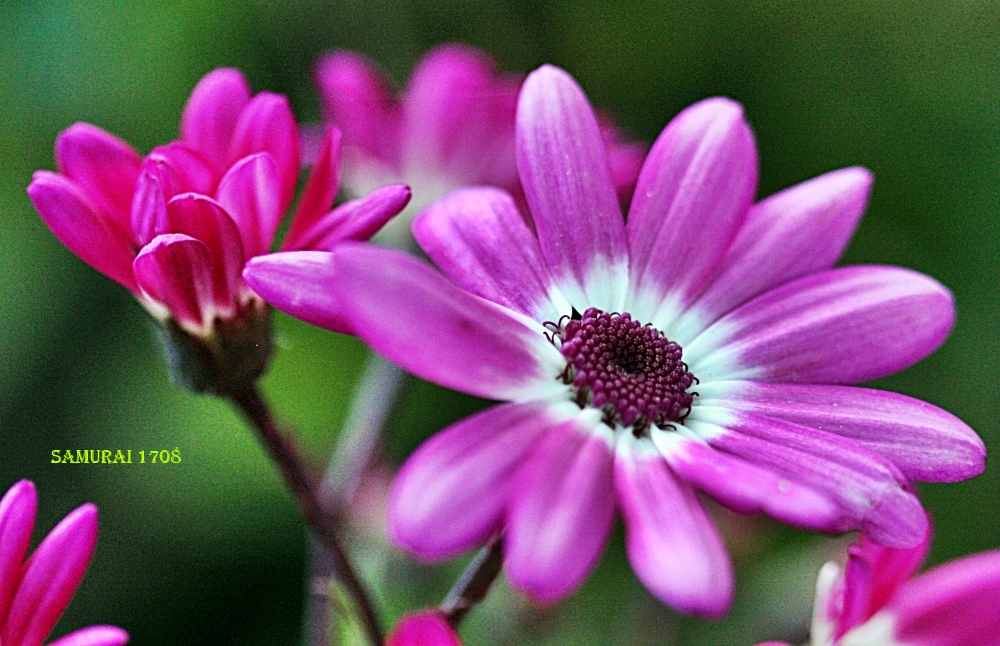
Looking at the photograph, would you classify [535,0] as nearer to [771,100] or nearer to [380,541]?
[771,100]

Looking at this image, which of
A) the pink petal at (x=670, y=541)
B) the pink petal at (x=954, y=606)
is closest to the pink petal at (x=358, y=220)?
the pink petal at (x=670, y=541)

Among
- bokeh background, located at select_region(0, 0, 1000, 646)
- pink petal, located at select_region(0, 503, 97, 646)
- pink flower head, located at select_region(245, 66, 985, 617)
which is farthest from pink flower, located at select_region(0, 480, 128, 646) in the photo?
bokeh background, located at select_region(0, 0, 1000, 646)

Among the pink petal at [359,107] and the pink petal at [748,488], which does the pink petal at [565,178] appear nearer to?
the pink petal at [748,488]

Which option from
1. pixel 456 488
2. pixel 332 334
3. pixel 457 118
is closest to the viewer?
pixel 456 488

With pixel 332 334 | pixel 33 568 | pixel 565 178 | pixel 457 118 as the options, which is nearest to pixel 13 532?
pixel 33 568

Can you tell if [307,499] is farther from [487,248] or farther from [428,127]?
[428,127]

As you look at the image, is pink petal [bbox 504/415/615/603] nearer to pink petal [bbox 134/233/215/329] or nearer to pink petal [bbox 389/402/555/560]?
pink petal [bbox 389/402/555/560]
